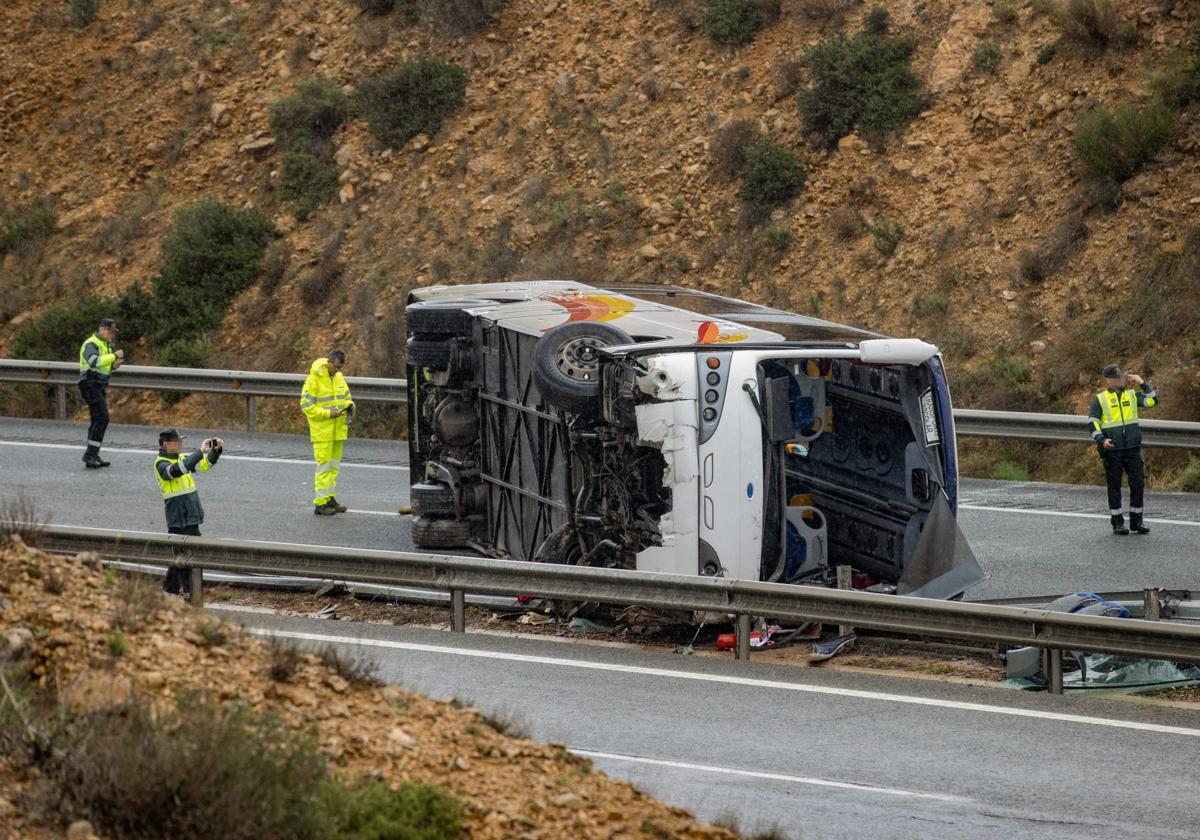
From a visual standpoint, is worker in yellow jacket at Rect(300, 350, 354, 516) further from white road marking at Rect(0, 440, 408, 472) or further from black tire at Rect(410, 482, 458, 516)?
white road marking at Rect(0, 440, 408, 472)

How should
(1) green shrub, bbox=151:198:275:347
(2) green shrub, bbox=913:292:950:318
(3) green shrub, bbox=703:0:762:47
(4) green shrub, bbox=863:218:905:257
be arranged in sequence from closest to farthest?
(2) green shrub, bbox=913:292:950:318
(4) green shrub, bbox=863:218:905:257
(3) green shrub, bbox=703:0:762:47
(1) green shrub, bbox=151:198:275:347

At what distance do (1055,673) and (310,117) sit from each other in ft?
64.2

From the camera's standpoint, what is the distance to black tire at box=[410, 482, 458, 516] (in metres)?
14.7

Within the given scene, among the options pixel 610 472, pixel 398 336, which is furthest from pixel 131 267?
pixel 610 472

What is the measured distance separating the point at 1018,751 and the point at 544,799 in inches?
142

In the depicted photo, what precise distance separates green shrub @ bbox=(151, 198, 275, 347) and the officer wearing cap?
12838mm

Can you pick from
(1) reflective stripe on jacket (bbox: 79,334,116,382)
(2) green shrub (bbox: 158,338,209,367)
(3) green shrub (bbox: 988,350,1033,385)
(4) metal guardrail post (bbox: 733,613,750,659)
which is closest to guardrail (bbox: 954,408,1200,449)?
(3) green shrub (bbox: 988,350,1033,385)

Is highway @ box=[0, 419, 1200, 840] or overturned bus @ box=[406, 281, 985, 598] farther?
overturned bus @ box=[406, 281, 985, 598]

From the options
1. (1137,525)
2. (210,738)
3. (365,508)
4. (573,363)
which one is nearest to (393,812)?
(210,738)

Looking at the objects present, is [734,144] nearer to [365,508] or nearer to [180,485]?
[365,508]

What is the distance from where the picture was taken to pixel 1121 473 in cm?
1530

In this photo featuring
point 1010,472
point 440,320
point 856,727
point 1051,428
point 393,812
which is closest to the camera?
point 393,812

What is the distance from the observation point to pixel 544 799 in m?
7.01

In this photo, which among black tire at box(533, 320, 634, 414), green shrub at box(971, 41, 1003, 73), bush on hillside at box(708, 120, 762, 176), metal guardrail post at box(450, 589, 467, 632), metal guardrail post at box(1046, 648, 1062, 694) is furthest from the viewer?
bush on hillside at box(708, 120, 762, 176)
